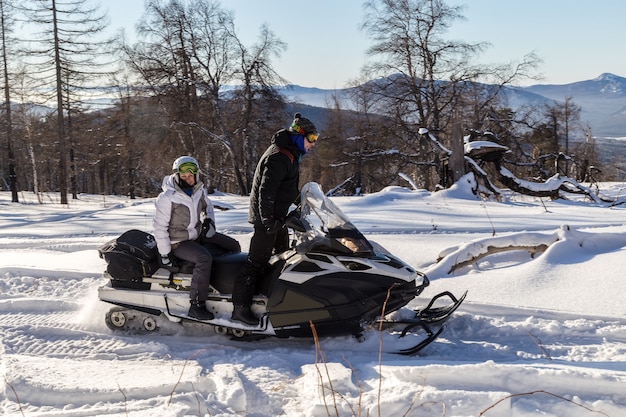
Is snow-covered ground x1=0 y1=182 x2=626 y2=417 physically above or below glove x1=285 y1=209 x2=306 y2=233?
below

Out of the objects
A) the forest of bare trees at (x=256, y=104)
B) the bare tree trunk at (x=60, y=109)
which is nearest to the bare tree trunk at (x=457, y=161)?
the forest of bare trees at (x=256, y=104)

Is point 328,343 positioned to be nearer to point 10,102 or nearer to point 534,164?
point 534,164

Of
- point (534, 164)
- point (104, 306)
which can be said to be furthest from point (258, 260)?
point (534, 164)

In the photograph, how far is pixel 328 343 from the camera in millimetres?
4105

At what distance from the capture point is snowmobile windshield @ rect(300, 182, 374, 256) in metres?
4.00

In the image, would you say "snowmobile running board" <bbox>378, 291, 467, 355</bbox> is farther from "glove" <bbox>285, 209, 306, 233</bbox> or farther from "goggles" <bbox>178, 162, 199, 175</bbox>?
"goggles" <bbox>178, 162, 199, 175</bbox>

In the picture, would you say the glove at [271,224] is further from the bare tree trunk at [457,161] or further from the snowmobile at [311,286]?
the bare tree trunk at [457,161]

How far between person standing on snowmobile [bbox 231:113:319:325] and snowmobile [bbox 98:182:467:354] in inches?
3.8

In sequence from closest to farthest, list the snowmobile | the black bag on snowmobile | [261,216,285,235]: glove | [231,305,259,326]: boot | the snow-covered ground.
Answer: the snow-covered ground → the snowmobile → [261,216,285,235]: glove → [231,305,259,326]: boot → the black bag on snowmobile

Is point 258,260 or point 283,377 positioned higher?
point 258,260

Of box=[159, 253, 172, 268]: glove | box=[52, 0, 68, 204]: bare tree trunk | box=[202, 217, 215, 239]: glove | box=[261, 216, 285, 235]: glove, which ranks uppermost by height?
box=[52, 0, 68, 204]: bare tree trunk

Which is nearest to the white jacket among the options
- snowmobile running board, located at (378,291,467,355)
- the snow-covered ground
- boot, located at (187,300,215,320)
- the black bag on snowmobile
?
the black bag on snowmobile

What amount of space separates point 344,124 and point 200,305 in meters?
20.0

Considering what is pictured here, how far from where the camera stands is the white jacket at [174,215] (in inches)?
172
